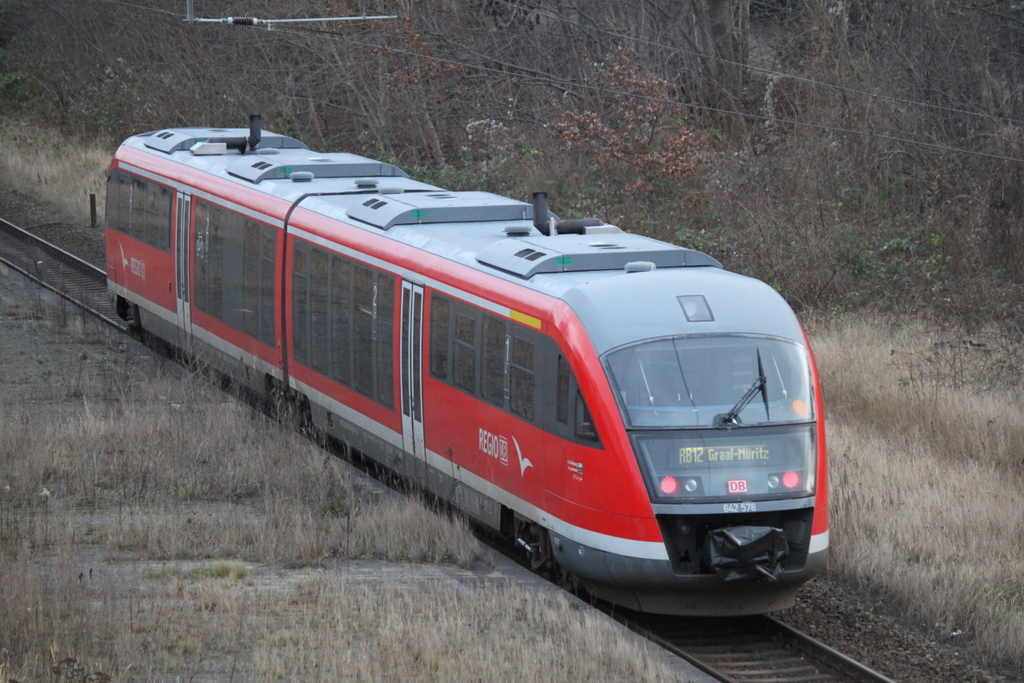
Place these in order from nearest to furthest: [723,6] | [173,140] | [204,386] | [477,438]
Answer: [477,438], [204,386], [173,140], [723,6]

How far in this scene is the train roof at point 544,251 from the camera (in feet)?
31.6

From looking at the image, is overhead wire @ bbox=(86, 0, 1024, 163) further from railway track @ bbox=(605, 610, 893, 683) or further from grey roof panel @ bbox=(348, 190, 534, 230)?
railway track @ bbox=(605, 610, 893, 683)

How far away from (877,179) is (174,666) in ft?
70.2

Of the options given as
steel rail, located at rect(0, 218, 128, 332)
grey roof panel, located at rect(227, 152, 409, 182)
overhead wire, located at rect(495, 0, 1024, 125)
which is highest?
overhead wire, located at rect(495, 0, 1024, 125)

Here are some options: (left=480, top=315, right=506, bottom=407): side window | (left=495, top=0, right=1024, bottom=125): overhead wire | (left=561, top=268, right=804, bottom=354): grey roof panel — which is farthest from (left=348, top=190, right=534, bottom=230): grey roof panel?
(left=495, top=0, right=1024, bottom=125): overhead wire

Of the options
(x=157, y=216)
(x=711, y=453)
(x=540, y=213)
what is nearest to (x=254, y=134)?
(x=157, y=216)

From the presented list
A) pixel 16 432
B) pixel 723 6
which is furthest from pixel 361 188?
pixel 723 6

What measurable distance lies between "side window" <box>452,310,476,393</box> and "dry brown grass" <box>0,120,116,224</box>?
18863 millimetres

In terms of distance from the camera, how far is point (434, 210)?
1322 centimetres

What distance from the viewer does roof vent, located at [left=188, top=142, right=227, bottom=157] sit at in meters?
18.4

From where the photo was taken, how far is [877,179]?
26.4m

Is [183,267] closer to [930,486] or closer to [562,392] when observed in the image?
[562,392]

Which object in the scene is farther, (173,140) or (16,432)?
(173,140)

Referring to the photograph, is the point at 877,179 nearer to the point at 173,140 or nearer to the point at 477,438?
the point at 173,140
